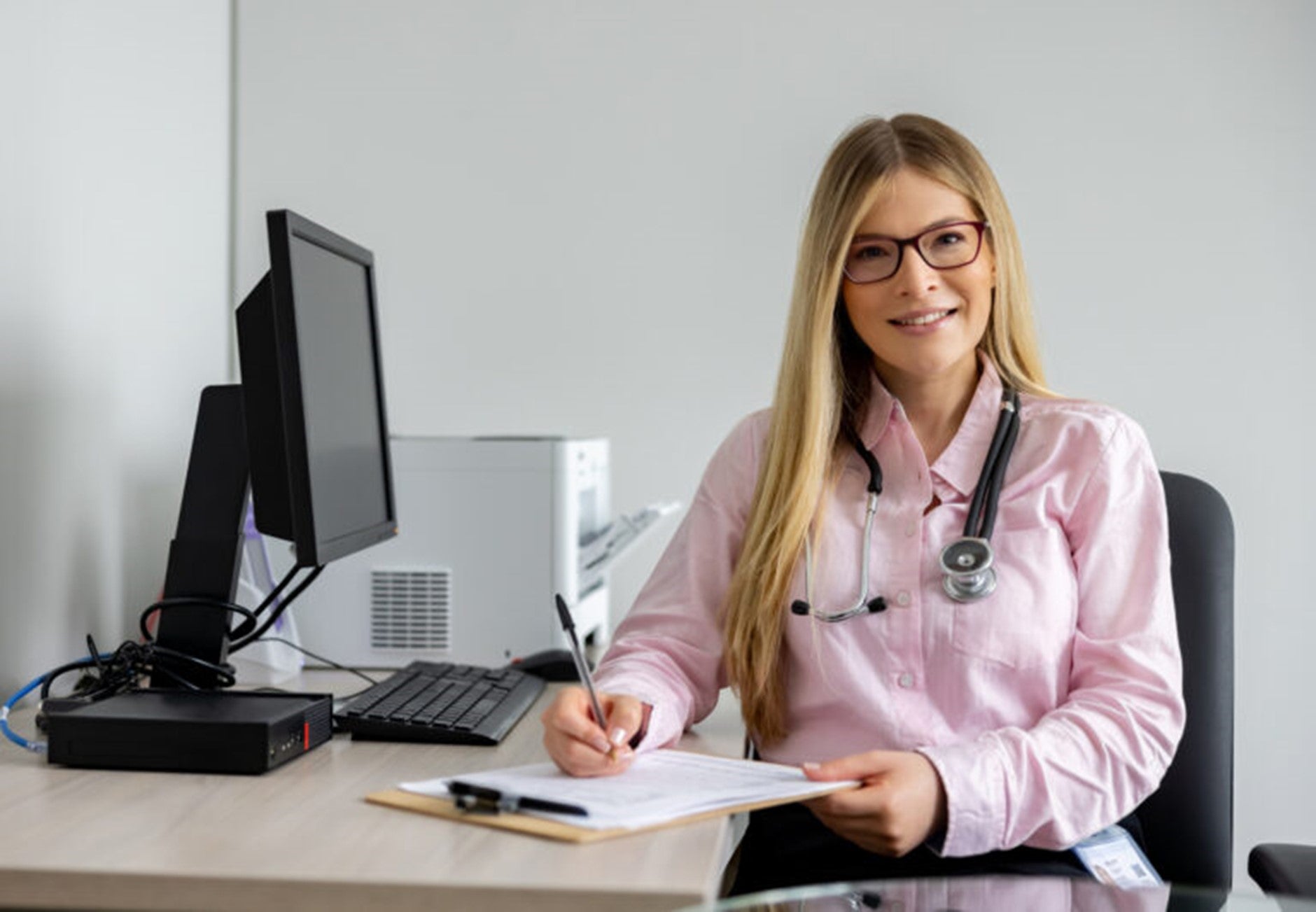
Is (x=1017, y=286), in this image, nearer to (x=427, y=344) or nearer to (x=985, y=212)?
(x=985, y=212)

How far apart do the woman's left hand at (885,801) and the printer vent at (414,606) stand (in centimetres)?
96

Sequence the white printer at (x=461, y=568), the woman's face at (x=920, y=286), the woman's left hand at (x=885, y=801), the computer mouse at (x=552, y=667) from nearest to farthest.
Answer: the woman's left hand at (x=885, y=801) < the woman's face at (x=920, y=286) < the computer mouse at (x=552, y=667) < the white printer at (x=461, y=568)

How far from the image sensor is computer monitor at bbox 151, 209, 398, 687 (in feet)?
5.04

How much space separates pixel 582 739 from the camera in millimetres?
1402

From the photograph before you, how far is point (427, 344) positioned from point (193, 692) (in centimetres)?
124

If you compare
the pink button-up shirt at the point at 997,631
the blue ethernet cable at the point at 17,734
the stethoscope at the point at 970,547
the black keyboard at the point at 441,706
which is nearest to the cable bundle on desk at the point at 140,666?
the blue ethernet cable at the point at 17,734

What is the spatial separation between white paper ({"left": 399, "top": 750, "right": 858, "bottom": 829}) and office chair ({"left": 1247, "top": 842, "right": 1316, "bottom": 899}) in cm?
50

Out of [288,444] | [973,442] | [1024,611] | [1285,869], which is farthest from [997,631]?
[288,444]

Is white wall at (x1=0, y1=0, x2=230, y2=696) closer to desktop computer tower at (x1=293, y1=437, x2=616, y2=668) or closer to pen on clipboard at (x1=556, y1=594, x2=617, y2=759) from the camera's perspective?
desktop computer tower at (x1=293, y1=437, x2=616, y2=668)

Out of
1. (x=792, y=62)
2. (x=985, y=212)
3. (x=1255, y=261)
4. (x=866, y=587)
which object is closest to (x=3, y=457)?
(x=866, y=587)

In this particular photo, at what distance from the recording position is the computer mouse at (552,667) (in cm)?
204

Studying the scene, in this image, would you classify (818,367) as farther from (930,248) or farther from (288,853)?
(288,853)

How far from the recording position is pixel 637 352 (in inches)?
107

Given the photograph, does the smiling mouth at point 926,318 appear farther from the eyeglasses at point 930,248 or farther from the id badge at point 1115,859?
the id badge at point 1115,859
